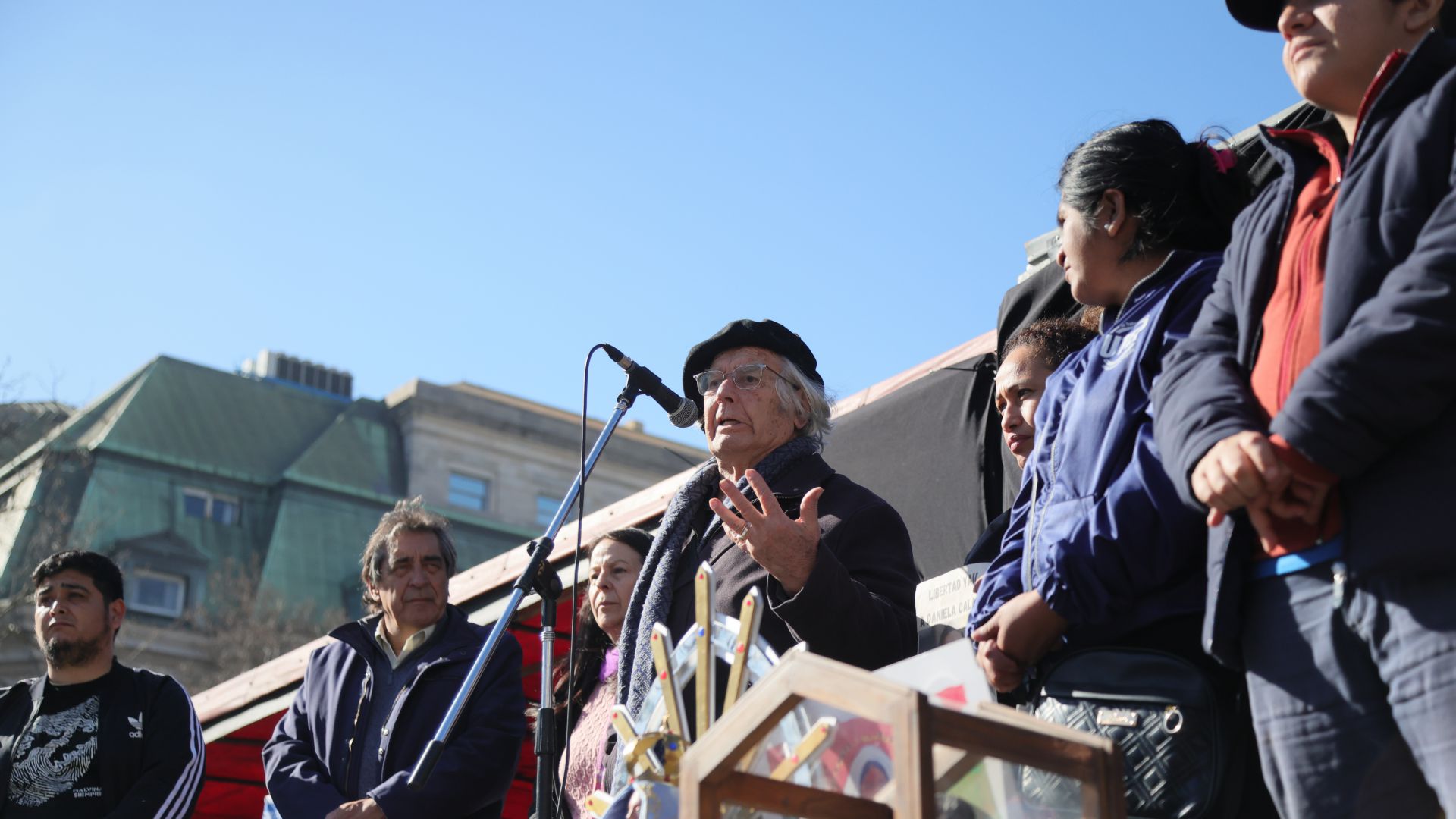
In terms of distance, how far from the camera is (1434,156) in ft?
6.19

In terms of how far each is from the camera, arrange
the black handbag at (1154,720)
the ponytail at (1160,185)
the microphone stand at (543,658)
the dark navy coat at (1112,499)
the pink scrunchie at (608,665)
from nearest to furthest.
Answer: the black handbag at (1154,720) → the dark navy coat at (1112,499) → the ponytail at (1160,185) → the microphone stand at (543,658) → the pink scrunchie at (608,665)

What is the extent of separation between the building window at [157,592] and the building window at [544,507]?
9.59 metres

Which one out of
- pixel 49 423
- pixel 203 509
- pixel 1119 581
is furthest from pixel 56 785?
pixel 203 509

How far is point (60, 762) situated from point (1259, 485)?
389cm

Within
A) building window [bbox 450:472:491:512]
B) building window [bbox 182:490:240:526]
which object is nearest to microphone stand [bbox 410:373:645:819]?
building window [bbox 182:490:240:526]

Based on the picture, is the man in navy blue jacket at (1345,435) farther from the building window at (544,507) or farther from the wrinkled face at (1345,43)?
the building window at (544,507)

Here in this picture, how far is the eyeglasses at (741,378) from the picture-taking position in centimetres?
387

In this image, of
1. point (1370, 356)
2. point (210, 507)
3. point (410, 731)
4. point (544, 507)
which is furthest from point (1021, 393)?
point (544, 507)

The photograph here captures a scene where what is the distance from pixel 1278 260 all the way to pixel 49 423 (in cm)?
2171

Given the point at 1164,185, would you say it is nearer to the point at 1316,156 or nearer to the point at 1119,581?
the point at 1316,156

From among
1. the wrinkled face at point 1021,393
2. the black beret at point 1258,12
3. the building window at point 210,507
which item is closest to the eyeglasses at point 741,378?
the wrinkled face at point 1021,393

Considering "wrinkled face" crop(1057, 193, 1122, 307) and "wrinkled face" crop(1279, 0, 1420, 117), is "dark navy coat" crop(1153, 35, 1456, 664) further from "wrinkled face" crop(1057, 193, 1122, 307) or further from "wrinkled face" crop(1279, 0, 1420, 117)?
"wrinkled face" crop(1057, 193, 1122, 307)

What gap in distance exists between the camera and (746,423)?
378 centimetres

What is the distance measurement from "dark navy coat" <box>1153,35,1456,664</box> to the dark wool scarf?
153 centimetres
